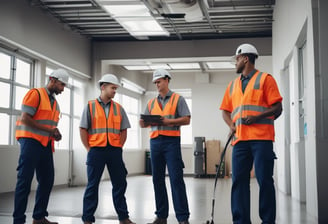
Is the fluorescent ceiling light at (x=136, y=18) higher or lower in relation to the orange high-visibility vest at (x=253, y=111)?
higher

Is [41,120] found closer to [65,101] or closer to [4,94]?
[4,94]

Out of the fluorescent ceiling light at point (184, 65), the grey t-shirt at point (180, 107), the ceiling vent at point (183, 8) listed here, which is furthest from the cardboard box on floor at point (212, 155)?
the grey t-shirt at point (180, 107)

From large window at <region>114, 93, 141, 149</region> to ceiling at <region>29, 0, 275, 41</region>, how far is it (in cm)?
433

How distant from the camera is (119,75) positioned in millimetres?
14789

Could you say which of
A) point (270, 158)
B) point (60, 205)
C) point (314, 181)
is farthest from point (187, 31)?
point (270, 158)

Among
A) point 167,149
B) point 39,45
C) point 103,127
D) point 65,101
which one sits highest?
point 39,45

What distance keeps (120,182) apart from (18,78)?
5.57m

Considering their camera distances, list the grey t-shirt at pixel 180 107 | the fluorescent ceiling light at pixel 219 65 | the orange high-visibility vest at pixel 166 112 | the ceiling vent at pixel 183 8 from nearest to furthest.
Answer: the orange high-visibility vest at pixel 166 112
the grey t-shirt at pixel 180 107
the ceiling vent at pixel 183 8
the fluorescent ceiling light at pixel 219 65

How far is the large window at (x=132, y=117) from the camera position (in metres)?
16.7

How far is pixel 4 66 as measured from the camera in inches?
346

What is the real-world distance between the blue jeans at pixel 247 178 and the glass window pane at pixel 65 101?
8.07 metres

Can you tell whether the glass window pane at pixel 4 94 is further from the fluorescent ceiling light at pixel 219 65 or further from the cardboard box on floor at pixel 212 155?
the cardboard box on floor at pixel 212 155

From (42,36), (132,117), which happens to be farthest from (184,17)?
(132,117)

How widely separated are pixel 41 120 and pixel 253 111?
7.55 feet
